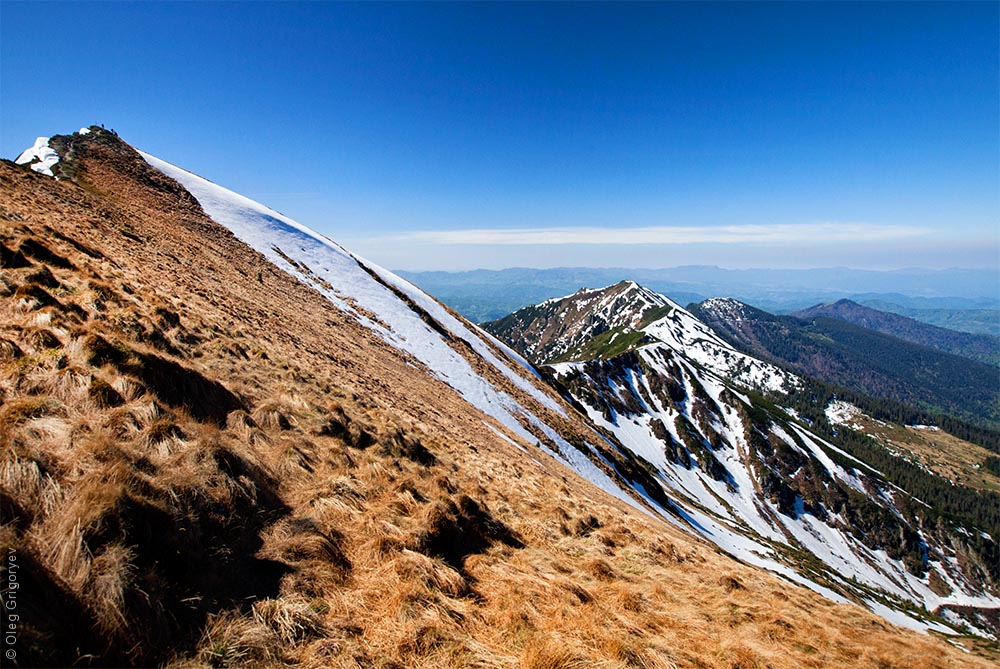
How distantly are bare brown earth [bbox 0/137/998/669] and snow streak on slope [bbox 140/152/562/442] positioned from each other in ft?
66.6

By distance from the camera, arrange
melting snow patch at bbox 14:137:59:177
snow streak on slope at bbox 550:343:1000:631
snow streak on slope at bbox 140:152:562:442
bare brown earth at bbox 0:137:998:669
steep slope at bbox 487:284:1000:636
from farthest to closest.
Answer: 1. steep slope at bbox 487:284:1000:636
2. snow streak on slope at bbox 550:343:1000:631
3. snow streak on slope at bbox 140:152:562:442
4. melting snow patch at bbox 14:137:59:177
5. bare brown earth at bbox 0:137:998:669

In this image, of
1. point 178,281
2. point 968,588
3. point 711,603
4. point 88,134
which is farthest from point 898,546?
point 88,134

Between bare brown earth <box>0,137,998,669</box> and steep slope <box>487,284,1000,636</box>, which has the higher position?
bare brown earth <box>0,137,998,669</box>

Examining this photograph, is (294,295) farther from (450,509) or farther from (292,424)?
(450,509)

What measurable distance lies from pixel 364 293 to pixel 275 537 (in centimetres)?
3799

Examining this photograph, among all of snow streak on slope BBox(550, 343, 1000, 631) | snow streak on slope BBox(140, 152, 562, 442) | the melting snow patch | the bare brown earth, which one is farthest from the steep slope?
the bare brown earth

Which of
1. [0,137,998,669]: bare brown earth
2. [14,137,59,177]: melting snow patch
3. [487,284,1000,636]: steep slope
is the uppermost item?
[14,137,59,177]: melting snow patch

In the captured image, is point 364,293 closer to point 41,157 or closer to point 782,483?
point 41,157

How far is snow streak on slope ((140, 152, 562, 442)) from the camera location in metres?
35.5

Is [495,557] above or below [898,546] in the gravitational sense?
above

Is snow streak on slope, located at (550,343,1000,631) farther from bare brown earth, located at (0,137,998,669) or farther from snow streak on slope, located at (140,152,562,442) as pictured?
bare brown earth, located at (0,137,998,669)

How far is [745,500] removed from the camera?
423 feet

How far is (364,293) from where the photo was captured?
42.0 meters

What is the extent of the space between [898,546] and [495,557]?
197 metres
